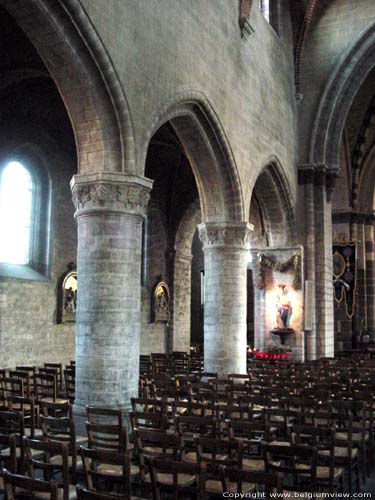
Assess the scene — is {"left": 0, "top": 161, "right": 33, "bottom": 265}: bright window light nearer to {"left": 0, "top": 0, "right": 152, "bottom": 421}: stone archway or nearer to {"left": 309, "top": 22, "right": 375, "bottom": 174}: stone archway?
{"left": 0, "top": 0, "right": 152, "bottom": 421}: stone archway

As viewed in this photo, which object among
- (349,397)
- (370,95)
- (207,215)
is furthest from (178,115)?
(370,95)

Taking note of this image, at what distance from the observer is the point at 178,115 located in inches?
538

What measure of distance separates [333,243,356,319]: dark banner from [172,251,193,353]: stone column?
7295mm

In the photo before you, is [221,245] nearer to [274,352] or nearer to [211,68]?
[211,68]

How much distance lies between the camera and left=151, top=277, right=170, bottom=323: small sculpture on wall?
22.3m

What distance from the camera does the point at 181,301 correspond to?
78.5ft

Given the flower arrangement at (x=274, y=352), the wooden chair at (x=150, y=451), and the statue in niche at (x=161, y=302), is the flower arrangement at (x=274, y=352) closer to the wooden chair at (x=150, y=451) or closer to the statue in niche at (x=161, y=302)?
A: the statue in niche at (x=161, y=302)

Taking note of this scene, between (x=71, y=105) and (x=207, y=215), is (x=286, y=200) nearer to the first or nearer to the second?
(x=207, y=215)

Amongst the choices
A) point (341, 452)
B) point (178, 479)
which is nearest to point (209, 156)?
point (341, 452)

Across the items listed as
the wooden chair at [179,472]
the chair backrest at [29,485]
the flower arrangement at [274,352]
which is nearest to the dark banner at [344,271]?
the flower arrangement at [274,352]

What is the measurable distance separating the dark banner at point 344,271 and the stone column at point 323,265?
4.57 meters

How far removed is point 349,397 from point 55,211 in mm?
10749

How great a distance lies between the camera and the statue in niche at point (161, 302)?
22297 millimetres

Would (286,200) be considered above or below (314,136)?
below
